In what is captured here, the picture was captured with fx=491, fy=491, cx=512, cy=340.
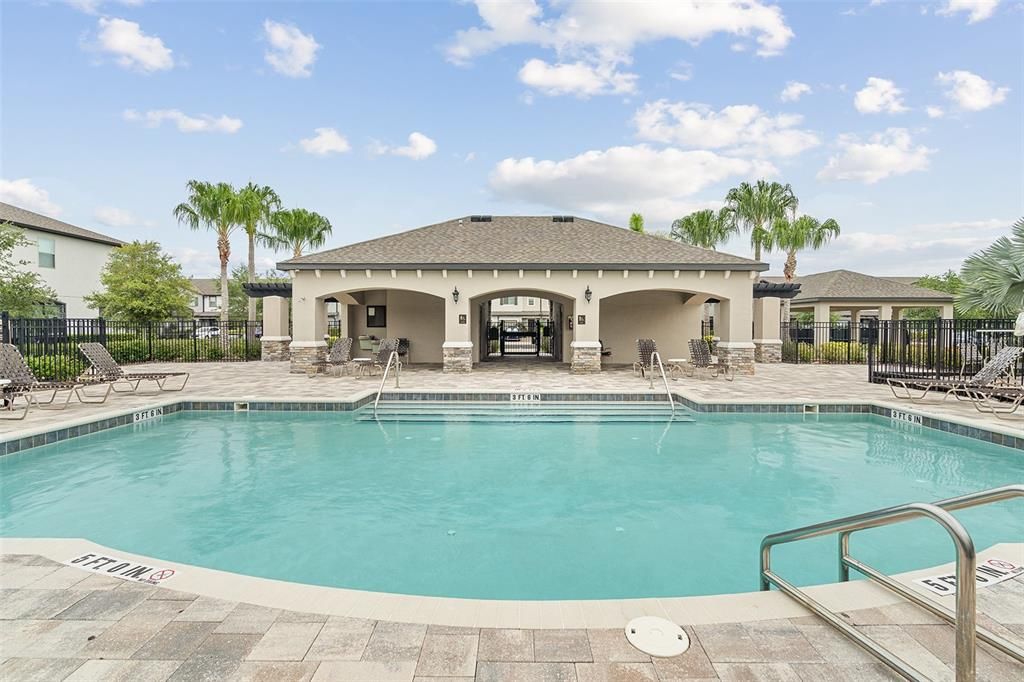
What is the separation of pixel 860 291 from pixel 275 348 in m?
32.2

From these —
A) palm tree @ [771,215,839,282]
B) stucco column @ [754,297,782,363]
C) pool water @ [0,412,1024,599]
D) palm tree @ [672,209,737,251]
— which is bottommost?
pool water @ [0,412,1024,599]

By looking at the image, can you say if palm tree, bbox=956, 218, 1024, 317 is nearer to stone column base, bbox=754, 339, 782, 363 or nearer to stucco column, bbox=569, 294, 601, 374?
stucco column, bbox=569, 294, 601, 374

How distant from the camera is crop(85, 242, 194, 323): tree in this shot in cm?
2280

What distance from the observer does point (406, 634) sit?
262 cm

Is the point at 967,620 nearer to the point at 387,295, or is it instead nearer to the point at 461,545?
the point at 461,545

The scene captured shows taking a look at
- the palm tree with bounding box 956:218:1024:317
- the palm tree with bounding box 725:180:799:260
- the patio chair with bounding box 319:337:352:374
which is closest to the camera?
the palm tree with bounding box 956:218:1024:317

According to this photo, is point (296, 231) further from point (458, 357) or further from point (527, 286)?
point (527, 286)

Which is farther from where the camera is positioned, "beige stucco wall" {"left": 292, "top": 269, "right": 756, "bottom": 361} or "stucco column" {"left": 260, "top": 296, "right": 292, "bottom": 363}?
"stucco column" {"left": 260, "top": 296, "right": 292, "bottom": 363}

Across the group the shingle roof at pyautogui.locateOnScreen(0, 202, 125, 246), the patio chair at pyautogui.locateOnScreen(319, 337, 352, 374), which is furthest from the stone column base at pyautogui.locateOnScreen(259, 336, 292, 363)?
the shingle roof at pyautogui.locateOnScreen(0, 202, 125, 246)

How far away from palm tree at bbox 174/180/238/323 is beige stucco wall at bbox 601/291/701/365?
19415mm

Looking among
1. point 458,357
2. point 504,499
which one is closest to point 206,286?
point 458,357

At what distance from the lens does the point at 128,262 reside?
2678cm

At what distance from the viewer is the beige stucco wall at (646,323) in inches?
775

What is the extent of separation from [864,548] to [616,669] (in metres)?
3.53
